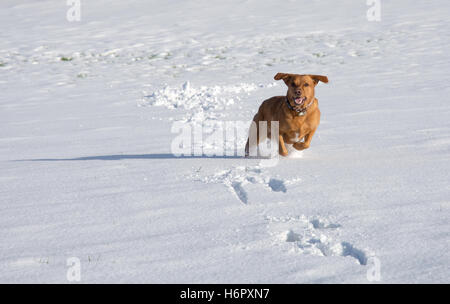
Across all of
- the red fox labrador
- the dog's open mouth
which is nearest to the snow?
the red fox labrador

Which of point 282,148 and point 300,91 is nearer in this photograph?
point 300,91

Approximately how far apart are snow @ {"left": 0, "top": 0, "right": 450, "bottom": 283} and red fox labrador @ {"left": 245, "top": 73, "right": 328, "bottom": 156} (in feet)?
0.79

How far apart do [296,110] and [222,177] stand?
97 cm

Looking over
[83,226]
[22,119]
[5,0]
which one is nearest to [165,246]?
[83,226]

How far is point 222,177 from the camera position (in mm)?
4445

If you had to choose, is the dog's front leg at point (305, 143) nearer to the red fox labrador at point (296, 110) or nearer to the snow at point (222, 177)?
the red fox labrador at point (296, 110)

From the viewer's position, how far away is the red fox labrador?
15.3 feet

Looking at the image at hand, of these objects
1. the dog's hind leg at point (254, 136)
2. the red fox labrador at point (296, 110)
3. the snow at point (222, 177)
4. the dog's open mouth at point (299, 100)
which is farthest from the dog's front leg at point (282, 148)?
the dog's open mouth at point (299, 100)

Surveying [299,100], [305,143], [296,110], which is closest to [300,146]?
[305,143]

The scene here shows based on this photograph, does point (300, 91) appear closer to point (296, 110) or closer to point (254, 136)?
point (296, 110)

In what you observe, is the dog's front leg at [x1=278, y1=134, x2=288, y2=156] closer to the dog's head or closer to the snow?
the snow

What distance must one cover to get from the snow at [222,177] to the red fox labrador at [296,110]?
0.24m
